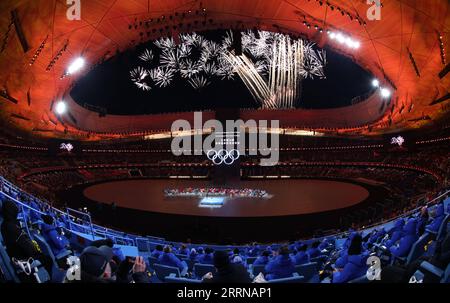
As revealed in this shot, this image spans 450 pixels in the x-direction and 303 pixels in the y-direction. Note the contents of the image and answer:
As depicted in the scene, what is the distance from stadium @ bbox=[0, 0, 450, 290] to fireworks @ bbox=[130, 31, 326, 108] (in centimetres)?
21

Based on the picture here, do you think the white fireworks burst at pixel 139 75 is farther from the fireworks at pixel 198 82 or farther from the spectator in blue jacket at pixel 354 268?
the spectator in blue jacket at pixel 354 268

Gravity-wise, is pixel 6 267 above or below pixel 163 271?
above

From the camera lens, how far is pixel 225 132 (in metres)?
33.9

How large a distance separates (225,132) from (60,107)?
17.8 meters

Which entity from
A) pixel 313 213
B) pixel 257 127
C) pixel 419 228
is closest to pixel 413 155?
pixel 257 127

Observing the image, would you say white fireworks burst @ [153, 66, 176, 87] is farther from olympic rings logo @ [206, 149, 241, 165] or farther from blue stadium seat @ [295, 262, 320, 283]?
blue stadium seat @ [295, 262, 320, 283]

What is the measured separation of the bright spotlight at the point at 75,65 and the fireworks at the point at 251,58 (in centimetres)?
619

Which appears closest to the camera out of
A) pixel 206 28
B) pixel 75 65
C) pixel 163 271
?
pixel 163 271

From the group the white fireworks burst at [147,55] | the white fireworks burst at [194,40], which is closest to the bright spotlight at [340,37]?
the white fireworks burst at [194,40]

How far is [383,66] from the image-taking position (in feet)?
102

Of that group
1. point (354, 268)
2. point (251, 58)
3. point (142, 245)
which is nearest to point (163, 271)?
point (354, 268)

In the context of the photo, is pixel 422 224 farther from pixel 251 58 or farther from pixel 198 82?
pixel 198 82
